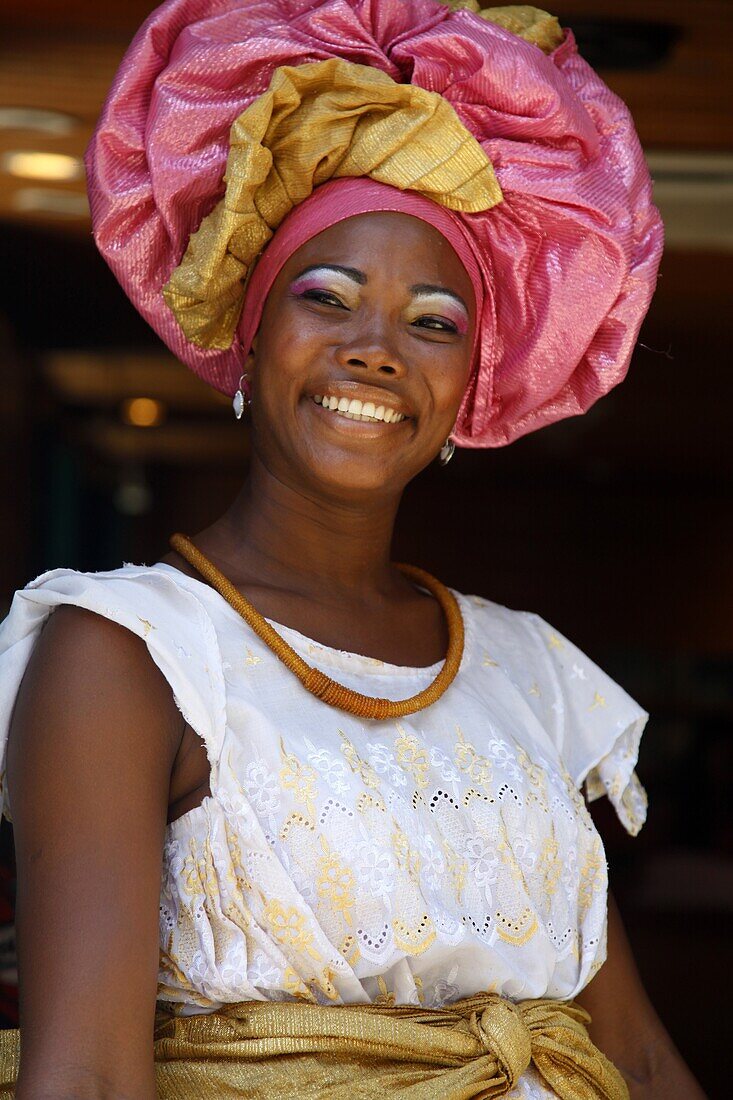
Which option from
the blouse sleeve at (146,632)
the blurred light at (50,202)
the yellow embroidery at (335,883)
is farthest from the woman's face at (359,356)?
the blurred light at (50,202)

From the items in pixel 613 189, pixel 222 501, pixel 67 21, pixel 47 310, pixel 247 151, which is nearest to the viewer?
pixel 247 151

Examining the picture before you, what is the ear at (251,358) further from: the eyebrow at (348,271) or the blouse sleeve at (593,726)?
the blouse sleeve at (593,726)

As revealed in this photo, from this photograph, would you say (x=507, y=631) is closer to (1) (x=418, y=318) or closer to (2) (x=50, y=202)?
(1) (x=418, y=318)

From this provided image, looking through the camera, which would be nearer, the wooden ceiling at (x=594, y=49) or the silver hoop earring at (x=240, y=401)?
the silver hoop earring at (x=240, y=401)

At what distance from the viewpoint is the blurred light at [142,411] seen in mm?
5113

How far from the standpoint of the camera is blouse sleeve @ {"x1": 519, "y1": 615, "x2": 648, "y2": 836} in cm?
224

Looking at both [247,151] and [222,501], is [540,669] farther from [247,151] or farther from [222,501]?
[222,501]

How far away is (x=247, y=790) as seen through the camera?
170 centimetres

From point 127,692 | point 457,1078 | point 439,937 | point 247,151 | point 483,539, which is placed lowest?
point 483,539

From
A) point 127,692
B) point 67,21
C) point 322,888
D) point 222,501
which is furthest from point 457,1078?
point 222,501

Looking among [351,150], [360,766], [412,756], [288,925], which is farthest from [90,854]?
[351,150]

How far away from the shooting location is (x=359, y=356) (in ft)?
6.29

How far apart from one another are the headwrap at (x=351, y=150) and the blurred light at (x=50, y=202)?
165cm

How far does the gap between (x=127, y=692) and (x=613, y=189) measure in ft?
3.54
